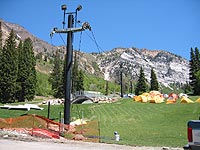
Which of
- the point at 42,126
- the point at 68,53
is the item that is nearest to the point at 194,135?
the point at 42,126

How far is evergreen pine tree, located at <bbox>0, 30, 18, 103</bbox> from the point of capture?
5619 centimetres

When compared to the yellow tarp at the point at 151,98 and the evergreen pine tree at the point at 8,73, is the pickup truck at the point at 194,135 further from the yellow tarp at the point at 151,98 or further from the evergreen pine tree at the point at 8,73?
the evergreen pine tree at the point at 8,73

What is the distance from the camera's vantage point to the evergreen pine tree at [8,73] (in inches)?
2212

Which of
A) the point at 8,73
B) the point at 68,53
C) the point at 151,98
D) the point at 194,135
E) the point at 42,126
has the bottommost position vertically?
the point at 42,126

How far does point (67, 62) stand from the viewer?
672 inches

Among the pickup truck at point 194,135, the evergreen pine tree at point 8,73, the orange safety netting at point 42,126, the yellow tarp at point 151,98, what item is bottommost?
the orange safety netting at point 42,126

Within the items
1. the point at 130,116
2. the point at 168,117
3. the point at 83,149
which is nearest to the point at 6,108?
the point at 130,116

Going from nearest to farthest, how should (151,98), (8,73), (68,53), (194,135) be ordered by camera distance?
(194,135) → (68,53) → (151,98) → (8,73)

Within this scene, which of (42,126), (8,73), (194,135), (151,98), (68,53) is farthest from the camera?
(8,73)

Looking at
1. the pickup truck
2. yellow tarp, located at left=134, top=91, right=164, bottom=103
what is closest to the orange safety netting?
the pickup truck

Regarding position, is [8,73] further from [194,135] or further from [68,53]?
[194,135]

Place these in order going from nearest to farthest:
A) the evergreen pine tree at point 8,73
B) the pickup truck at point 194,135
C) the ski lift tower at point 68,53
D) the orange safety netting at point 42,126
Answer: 1. the pickup truck at point 194,135
2. the orange safety netting at point 42,126
3. the ski lift tower at point 68,53
4. the evergreen pine tree at point 8,73

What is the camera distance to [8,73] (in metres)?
57.1

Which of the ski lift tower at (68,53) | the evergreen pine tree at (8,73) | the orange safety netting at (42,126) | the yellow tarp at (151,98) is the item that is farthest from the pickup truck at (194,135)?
the evergreen pine tree at (8,73)
